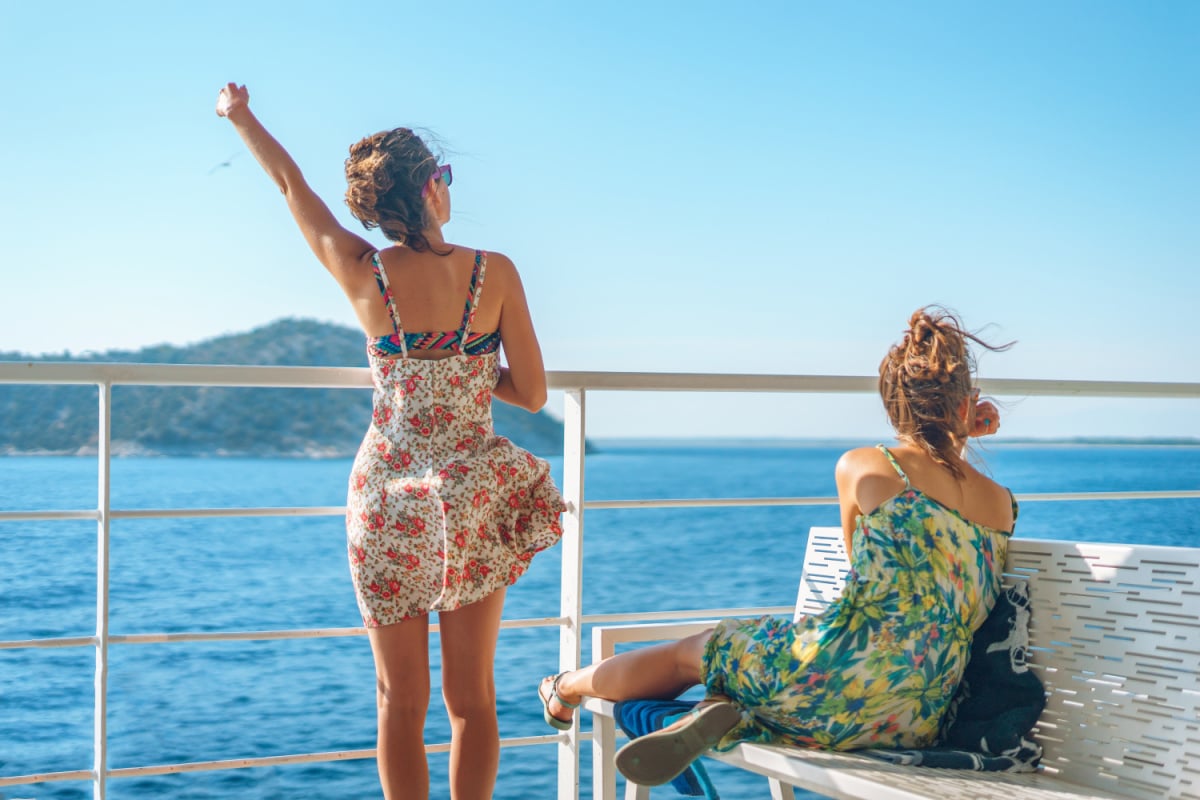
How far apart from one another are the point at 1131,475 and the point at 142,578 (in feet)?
110

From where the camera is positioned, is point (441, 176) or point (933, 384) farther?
point (441, 176)

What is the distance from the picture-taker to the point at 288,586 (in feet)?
110

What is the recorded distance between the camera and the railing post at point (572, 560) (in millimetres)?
2506

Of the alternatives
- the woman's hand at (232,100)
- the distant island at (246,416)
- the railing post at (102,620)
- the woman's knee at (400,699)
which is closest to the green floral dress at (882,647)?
the woman's knee at (400,699)

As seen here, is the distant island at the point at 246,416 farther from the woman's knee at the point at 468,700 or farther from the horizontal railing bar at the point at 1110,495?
the woman's knee at the point at 468,700

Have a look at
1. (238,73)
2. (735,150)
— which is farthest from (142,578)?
(735,150)

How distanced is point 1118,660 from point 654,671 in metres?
0.76

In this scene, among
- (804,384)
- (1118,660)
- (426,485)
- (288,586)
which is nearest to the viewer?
(1118,660)

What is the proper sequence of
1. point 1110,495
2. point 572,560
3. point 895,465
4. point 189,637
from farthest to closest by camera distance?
point 1110,495 < point 572,560 < point 189,637 < point 895,465

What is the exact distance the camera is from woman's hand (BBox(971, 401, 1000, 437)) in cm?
211

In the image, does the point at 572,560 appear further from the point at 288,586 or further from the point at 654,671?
the point at 288,586

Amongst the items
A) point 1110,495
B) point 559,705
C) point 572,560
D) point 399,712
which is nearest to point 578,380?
point 572,560

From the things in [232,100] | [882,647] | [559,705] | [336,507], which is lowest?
[559,705]

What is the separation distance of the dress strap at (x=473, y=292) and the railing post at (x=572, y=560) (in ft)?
1.47
